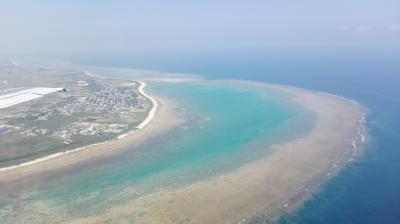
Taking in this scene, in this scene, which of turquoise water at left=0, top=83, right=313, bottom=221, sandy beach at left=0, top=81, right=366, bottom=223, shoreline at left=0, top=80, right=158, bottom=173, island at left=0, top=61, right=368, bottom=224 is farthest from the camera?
shoreline at left=0, top=80, right=158, bottom=173

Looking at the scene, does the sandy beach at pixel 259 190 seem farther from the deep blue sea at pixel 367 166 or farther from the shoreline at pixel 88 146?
the shoreline at pixel 88 146

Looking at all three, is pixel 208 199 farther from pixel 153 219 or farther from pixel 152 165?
pixel 152 165

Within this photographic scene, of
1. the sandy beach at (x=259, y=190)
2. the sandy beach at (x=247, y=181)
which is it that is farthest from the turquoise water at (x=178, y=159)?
the sandy beach at (x=259, y=190)

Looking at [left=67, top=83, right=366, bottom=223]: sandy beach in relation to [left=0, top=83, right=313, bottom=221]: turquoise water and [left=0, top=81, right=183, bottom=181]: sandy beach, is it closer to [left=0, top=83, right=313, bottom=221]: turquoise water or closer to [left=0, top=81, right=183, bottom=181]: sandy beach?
[left=0, top=83, right=313, bottom=221]: turquoise water

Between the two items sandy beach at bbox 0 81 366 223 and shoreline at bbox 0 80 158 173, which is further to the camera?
shoreline at bbox 0 80 158 173

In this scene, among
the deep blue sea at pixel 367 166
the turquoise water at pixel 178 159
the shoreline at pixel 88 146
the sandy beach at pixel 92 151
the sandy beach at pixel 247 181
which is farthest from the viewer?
the shoreline at pixel 88 146

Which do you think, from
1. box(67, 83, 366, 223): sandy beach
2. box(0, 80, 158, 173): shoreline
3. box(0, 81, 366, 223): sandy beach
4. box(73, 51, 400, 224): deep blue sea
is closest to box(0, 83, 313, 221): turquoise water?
box(0, 81, 366, 223): sandy beach

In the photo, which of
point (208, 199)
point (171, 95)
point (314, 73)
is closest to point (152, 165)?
point (208, 199)
